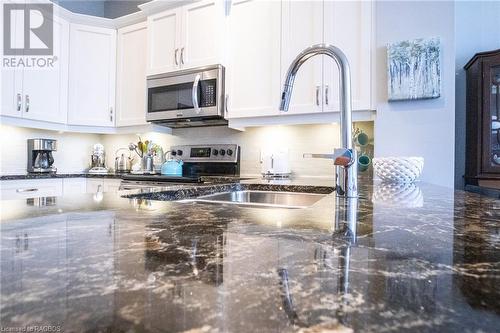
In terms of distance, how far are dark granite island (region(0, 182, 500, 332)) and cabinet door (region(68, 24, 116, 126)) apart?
279 cm

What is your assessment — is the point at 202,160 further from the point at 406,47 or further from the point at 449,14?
the point at 449,14

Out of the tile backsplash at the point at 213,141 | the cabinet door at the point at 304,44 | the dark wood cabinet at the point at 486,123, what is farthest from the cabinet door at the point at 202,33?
the dark wood cabinet at the point at 486,123

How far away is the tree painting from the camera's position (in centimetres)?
180

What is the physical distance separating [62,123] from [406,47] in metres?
2.92

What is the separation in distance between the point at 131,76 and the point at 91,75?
0.40m

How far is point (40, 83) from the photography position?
104 inches

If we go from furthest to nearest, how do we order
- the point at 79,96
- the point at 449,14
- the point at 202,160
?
the point at 79,96
the point at 202,160
the point at 449,14

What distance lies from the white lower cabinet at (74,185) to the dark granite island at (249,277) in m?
2.55

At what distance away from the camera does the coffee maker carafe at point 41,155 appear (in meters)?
2.76

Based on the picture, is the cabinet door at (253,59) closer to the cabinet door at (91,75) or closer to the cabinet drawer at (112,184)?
the cabinet drawer at (112,184)

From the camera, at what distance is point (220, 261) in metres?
0.29

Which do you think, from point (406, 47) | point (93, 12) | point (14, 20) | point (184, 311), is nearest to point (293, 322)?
point (184, 311)

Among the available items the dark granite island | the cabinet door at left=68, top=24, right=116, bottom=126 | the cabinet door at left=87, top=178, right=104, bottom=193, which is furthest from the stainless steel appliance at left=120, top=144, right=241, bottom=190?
the dark granite island

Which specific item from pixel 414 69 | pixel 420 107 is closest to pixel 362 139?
pixel 420 107
